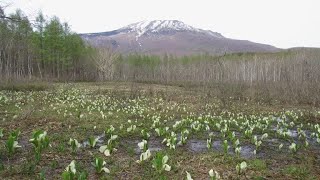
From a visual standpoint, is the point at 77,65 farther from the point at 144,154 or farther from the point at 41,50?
the point at 144,154

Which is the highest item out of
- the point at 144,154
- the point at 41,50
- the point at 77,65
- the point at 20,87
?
the point at 41,50

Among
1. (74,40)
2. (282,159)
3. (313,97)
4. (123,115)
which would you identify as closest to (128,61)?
(74,40)

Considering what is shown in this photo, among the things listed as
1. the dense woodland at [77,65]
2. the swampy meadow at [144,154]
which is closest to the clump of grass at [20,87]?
the dense woodland at [77,65]

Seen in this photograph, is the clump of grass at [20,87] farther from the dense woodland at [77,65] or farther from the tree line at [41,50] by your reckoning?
the tree line at [41,50]

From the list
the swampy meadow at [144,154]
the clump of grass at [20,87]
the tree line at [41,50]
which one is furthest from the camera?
the tree line at [41,50]

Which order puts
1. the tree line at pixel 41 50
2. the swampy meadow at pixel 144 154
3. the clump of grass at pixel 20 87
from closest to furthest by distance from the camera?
the swampy meadow at pixel 144 154, the clump of grass at pixel 20 87, the tree line at pixel 41 50

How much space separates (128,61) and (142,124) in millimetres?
83419

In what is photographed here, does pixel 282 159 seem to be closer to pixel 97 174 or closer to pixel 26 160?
pixel 97 174

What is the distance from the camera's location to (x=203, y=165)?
6.93 m

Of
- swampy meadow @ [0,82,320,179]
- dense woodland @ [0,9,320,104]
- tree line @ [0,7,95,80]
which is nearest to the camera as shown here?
swampy meadow @ [0,82,320,179]

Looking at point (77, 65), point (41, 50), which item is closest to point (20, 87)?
point (41, 50)

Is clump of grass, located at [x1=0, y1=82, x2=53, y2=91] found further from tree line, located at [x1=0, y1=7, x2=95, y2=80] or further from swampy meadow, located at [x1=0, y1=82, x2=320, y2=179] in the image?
tree line, located at [x1=0, y1=7, x2=95, y2=80]

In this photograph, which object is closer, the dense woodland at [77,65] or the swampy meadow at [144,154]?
the swampy meadow at [144,154]

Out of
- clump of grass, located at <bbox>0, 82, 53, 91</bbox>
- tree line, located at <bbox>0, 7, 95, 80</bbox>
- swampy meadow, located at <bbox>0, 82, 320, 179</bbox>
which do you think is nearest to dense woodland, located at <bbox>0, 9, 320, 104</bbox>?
tree line, located at <bbox>0, 7, 95, 80</bbox>
